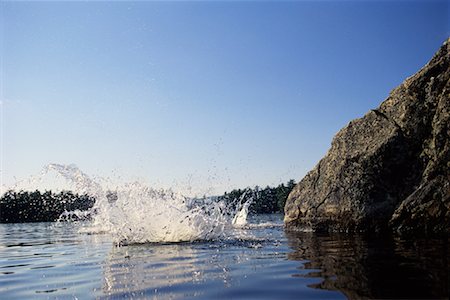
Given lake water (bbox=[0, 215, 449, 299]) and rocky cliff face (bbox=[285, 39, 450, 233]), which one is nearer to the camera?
lake water (bbox=[0, 215, 449, 299])

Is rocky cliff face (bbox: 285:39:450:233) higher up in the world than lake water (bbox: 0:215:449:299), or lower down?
higher up

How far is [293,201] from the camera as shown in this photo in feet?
47.3

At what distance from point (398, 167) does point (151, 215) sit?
6778mm

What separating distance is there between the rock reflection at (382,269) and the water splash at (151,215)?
3.90 metres

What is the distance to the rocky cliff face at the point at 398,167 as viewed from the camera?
927 centimetres

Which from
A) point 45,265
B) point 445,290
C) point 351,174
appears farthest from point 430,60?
point 45,265

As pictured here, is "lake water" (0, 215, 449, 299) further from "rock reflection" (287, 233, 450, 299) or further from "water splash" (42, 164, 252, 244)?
"water splash" (42, 164, 252, 244)

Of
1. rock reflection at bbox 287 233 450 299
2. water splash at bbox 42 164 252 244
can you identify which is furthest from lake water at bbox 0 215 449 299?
water splash at bbox 42 164 252 244

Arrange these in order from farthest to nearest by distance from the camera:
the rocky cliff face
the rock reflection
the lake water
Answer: the rocky cliff face, the lake water, the rock reflection

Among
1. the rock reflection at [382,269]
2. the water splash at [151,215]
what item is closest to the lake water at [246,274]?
the rock reflection at [382,269]

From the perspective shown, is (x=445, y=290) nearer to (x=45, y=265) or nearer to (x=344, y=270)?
(x=344, y=270)

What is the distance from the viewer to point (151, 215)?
10336 millimetres

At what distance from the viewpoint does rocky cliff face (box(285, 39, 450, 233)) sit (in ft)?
30.4

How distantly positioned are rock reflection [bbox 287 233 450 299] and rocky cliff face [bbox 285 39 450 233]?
2662 mm
